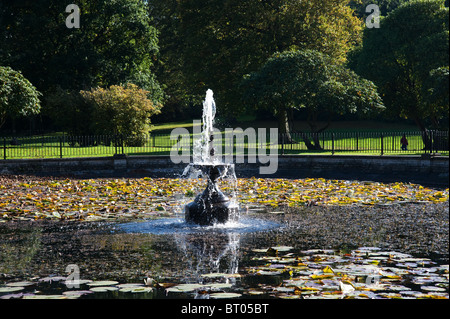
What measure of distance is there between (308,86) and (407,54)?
6.77m

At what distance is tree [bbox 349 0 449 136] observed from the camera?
3005 centimetres

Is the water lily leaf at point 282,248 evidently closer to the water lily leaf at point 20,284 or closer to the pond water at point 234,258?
the pond water at point 234,258

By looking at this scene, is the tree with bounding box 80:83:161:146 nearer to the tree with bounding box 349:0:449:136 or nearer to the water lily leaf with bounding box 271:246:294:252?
the tree with bounding box 349:0:449:136

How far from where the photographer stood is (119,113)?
3547 centimetres

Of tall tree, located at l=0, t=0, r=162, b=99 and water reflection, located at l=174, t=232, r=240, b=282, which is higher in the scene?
tall tree, located at l=0, t=0, r=162, b=99

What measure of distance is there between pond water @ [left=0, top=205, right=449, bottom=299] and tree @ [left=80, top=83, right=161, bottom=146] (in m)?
23.5

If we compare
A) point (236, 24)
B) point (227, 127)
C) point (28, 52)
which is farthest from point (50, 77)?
point (227, 127)

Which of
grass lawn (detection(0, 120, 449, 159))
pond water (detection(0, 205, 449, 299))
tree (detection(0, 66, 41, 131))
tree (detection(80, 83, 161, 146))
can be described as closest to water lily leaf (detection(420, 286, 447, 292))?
pond water (detection(0, 205, 449, 299))

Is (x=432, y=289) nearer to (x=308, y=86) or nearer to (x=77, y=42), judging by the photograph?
(x=308, y=86)

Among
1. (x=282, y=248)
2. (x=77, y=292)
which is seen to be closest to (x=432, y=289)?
(x=282, y=248)

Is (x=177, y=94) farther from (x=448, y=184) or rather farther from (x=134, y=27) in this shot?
(x=448, y=184)
